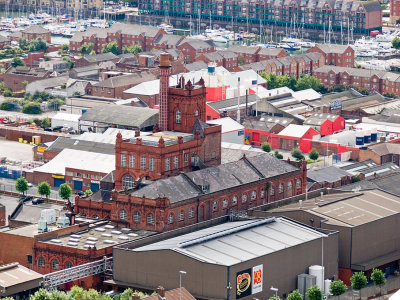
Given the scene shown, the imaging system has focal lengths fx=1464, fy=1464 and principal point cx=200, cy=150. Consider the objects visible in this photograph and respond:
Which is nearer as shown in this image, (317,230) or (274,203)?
(317,230)

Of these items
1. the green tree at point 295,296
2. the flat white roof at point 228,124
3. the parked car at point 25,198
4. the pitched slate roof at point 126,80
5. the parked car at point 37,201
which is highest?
the pitched slate roof at point 126,80

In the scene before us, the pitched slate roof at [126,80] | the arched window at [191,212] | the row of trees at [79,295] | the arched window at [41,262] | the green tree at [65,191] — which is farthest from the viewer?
the pitched slate roof at [126,80]

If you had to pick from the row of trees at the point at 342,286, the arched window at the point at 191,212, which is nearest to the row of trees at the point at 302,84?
the arched window at the point at 191,212

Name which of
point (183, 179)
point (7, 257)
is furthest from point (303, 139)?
point (7, 257)

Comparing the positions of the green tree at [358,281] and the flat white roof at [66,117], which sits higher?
the flat white roof at [66,117]

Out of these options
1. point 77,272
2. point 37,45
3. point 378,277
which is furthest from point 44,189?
point 37,45

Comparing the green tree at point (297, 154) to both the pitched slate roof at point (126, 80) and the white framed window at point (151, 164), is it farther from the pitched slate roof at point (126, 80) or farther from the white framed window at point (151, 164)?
the white framed window at point (151, 164)

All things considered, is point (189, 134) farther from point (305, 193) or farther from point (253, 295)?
point (253, 295)

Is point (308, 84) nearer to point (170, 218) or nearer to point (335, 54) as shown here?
point (335, 54)
